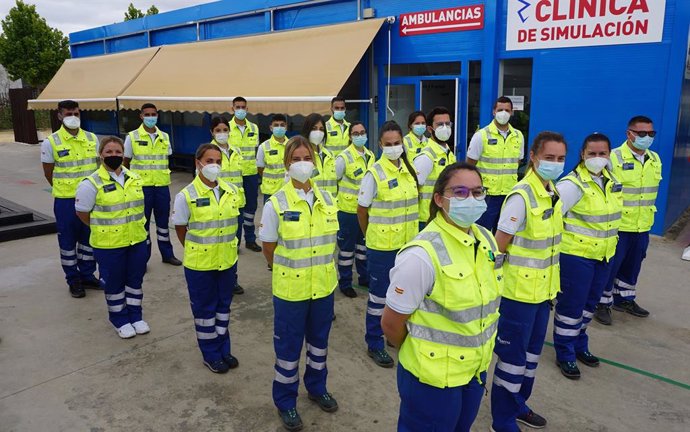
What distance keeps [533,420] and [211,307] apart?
2.63 meters

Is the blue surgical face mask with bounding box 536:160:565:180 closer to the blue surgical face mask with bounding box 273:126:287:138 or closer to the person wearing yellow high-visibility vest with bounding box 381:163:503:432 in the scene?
the person wearing yellow high-visibility vest with bounding box 381:163:503:432

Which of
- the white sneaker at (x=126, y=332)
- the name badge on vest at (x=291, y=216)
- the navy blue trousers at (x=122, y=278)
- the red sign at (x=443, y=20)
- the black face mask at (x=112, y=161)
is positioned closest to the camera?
the name badge on vest at (x=291, y=216)

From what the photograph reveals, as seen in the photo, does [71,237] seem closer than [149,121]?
Yes

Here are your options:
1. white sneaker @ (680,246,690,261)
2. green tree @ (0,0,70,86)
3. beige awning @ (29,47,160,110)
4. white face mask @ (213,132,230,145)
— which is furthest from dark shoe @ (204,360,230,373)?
green tree @ (0,0,70,86)

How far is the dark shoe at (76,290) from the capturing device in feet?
20.5

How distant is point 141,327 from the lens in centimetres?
525

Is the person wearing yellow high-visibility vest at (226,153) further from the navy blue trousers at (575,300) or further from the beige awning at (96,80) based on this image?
the beige awning at (96,80)

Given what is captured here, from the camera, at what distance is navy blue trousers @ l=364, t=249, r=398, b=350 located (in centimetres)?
455

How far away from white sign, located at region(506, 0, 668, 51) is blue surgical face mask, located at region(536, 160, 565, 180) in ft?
18.4

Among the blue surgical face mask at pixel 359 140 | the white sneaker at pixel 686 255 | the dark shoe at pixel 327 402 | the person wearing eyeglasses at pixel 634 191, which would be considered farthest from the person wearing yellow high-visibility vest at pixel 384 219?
the white sneaker at pixel 686 255

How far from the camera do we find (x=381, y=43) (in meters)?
11.1

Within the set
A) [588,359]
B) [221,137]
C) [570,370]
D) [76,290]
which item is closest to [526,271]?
[570,370]

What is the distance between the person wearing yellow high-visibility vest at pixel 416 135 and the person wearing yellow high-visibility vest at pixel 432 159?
0.10 m

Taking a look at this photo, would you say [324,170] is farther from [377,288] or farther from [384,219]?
[377,288]
